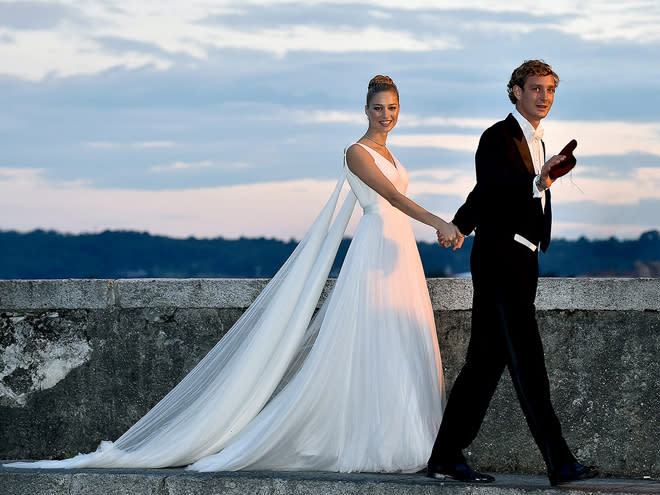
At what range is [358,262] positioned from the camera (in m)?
5.69

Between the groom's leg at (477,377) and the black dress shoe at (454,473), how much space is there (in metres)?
0.17

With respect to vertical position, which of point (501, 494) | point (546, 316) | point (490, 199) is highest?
point (490, 199)

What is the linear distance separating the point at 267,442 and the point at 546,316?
1786 mm

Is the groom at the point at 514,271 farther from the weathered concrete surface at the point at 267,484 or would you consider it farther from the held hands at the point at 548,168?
the weathered concrete surface at the point at 267,484

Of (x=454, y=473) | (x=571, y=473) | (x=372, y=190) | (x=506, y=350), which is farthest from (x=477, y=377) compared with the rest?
(x=372, y=190)

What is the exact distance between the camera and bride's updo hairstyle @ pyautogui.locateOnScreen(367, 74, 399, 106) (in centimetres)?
566

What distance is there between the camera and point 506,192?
16.6 ft

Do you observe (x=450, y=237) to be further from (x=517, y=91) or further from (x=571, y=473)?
(x=571, y=473)

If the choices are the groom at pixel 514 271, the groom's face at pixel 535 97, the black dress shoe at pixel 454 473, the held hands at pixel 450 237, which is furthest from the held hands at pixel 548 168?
the black dress shoe at pixel 454 473

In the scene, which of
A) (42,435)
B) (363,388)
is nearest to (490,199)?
(363,388)

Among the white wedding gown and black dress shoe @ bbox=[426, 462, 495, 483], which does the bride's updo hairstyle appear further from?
black dress shoe @ bbox=[426, 462, 495, 483]

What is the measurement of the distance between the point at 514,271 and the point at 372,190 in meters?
1.05

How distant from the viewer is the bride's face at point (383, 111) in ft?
18.5

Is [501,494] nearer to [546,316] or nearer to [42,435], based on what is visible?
[546,316]
